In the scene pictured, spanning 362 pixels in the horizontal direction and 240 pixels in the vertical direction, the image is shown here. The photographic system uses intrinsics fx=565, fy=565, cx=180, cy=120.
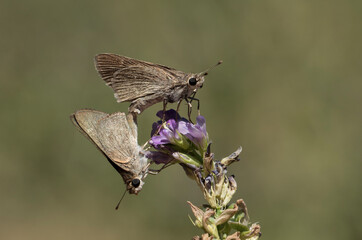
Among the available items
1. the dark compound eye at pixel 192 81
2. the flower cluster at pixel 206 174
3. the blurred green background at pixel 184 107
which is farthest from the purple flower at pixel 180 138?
the blurred green background at pixel 184 107

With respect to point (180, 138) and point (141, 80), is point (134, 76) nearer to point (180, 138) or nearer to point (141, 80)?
point (141, 80)

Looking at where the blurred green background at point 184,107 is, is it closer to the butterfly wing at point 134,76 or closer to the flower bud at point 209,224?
the butterfly wing at point 134,76

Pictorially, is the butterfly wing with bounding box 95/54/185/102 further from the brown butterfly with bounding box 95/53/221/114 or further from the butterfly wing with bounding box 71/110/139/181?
the butterfly wing with bounding box 71/110/139/181

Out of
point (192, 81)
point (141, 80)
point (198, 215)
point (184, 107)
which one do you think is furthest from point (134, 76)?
point (184, 107)

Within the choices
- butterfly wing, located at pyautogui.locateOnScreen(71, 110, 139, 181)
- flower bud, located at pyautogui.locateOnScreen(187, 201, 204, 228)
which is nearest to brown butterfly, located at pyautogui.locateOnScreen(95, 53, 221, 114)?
butterfly wing, located at pyautogui.locateOnScreen(71, 110, 139, 181)

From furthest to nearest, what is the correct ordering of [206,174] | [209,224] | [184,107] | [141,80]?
[184,107], [141,80], [206,174], [209,224]

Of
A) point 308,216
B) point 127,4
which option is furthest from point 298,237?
point 127,4
